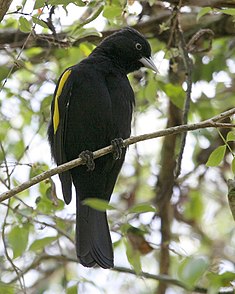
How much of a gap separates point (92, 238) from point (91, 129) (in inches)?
26.9

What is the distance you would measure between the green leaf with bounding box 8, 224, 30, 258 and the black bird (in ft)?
1.04

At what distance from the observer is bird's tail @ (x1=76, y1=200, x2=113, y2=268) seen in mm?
4328

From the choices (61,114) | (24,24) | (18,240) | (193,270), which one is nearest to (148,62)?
(61,114)

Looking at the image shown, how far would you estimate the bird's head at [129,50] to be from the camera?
200 inches

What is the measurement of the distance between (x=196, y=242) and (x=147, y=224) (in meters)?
1.29

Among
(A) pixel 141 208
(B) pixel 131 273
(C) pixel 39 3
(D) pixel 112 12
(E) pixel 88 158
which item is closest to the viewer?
(A) pixel 141 208

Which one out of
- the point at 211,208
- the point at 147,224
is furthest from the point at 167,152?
the point at 211,208

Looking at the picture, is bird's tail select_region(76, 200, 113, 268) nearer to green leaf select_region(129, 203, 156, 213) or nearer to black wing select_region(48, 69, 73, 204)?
black wing select_region(48, 69, 73, 204)

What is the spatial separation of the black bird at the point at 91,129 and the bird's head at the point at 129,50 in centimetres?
25

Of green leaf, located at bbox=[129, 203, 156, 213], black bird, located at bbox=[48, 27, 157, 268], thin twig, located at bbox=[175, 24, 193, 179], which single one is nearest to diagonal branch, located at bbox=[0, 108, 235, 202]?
green leaf, located at bbox=[129, 203, 156, 213]

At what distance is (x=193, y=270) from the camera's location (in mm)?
2781

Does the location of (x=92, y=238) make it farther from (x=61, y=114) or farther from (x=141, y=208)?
(x=141, y=208)

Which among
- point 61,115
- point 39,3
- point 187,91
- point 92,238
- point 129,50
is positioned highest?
point 39,3

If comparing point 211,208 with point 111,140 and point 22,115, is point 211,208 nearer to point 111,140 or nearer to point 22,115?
point 22,115
